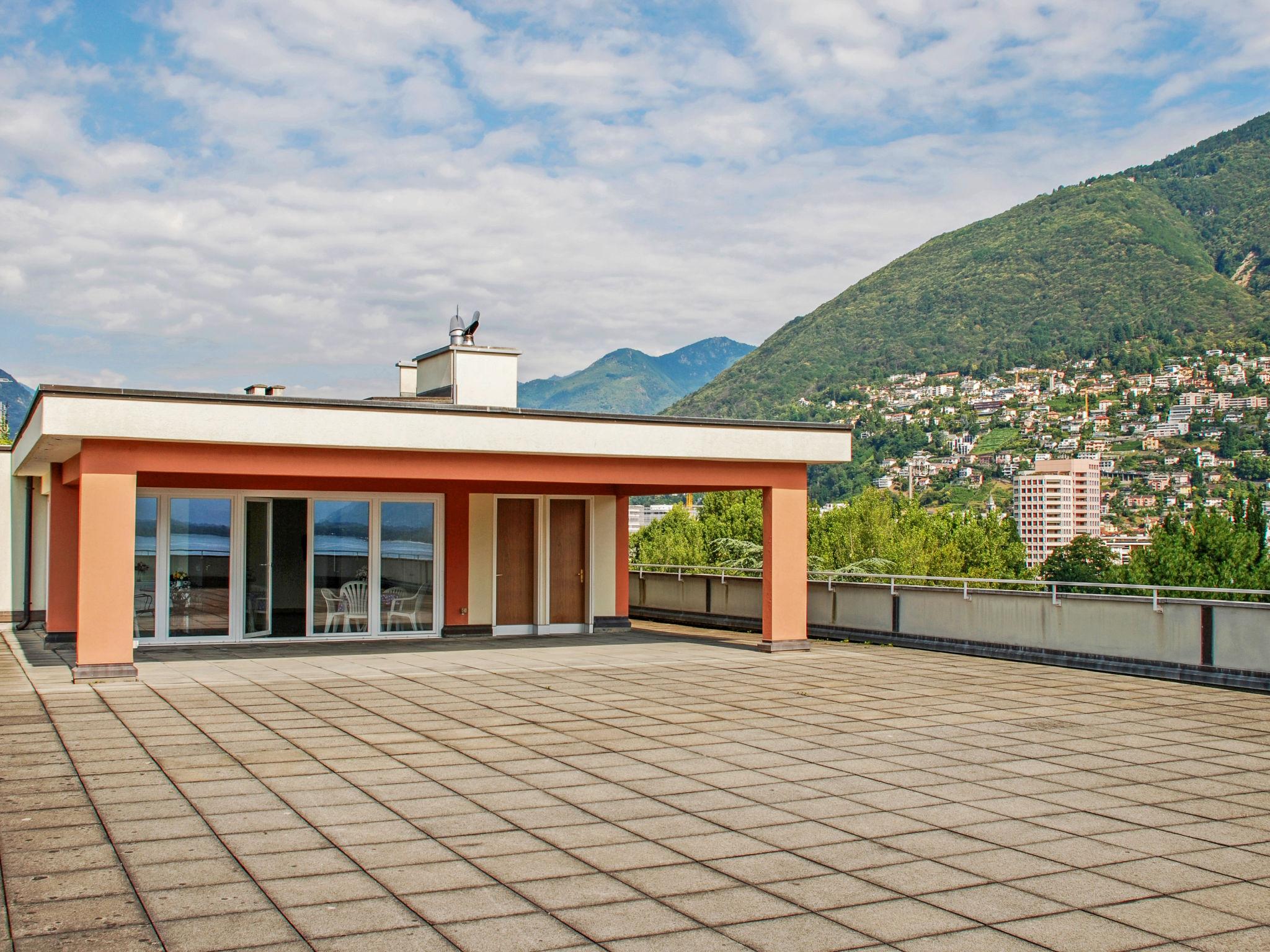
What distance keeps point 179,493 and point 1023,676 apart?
10.9m

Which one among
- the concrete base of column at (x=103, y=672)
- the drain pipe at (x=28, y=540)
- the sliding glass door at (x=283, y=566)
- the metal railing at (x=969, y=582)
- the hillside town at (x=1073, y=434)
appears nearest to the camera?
the concrete base of column at (x=103, y=672)

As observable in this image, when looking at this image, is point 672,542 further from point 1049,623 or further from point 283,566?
point 1049,623

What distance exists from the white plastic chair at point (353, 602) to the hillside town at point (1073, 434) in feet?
231

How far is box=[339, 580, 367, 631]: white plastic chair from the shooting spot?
666 inches

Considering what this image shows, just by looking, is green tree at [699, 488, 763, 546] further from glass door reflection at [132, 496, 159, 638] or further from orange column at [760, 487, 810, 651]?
glass door reflection at [132, 496, 159, 638]

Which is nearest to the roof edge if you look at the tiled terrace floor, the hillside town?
the tiled terrace floor

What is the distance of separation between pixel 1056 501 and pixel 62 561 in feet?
262

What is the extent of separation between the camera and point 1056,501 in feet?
283

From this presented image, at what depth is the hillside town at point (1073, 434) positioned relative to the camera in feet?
292

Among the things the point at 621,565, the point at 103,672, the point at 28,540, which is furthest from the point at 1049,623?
the point at 28,540

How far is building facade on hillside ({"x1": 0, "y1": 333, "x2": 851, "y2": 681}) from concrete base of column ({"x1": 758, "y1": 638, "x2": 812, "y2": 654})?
0.12 ft

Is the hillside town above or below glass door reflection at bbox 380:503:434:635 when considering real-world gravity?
above

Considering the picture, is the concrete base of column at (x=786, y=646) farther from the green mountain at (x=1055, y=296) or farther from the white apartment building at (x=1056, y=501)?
the green mountain at (x=1055, y=296)

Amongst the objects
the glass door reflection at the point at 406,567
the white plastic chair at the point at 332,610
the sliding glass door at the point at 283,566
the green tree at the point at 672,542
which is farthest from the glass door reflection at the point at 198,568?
the green tree at the point at 672,542
